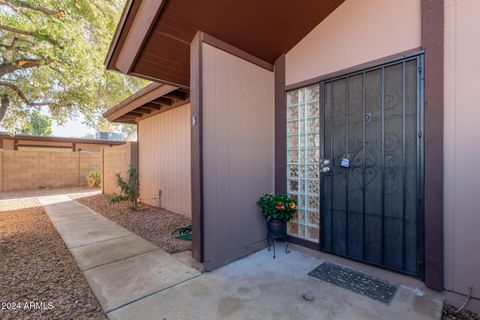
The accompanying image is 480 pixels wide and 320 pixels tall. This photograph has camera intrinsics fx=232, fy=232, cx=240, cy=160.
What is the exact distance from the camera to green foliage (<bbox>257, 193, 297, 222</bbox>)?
10.1 ft

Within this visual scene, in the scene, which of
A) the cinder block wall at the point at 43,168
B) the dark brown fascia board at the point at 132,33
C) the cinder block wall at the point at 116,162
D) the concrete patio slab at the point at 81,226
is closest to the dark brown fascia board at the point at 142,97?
the cinder block wall at the point at 116,162

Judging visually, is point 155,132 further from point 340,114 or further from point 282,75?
point 340,114

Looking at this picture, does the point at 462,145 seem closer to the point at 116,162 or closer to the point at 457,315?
the point at 457,315

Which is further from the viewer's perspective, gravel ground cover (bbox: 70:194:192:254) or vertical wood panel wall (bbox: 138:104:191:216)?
vertical wood panel wall (bbox: 138:104:191:216)

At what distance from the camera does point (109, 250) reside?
3.30m

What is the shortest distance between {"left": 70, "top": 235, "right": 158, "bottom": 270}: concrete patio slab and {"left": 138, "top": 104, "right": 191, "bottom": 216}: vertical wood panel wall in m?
1.65

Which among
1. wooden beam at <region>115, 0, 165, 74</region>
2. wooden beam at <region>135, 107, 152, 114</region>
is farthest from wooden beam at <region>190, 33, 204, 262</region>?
wooden beam at <region>135, 107, 152, 114</region>

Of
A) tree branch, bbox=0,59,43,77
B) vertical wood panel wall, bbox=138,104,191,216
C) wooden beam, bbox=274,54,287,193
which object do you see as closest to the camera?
wooden beam, bbox=274,54,287,193

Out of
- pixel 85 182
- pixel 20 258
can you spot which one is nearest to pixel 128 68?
pixel 20 258

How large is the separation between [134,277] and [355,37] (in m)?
3.70

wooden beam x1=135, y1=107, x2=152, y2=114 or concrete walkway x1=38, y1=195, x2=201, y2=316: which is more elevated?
wooden beam x1=135, y1=107, x2=152, y2=114

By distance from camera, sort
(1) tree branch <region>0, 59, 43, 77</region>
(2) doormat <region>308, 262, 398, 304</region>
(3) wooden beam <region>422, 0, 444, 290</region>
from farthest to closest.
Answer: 1. (1) tree branch <region>0, 59, 43, 77</region>
2. (2) doormat <region>308, 262, 398, 304</region>
3. (3) wooden beam <region>422, 0, 444, 290</region>

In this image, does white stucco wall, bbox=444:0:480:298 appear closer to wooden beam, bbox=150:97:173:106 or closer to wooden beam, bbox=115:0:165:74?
wooden beam, bbox=115:0:165:74

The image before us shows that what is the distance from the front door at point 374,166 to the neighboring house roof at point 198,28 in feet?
2.87
